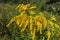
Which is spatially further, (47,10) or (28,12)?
(47,10)

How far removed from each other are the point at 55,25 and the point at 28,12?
21.0 inches

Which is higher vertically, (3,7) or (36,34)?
(3,7)

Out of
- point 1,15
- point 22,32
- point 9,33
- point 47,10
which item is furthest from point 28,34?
point 47,10

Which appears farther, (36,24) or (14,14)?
(14,14)

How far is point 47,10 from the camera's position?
4.58 metres

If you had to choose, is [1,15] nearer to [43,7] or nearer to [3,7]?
[3,7]

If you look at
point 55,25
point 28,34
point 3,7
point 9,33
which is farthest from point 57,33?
point 3,7

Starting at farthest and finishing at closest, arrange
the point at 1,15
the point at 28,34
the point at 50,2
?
the point at 50,2 → the point at 1,15 → the point at 28,34

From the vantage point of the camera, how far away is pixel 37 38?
3709mm

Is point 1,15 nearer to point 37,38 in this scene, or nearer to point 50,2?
point 37,38

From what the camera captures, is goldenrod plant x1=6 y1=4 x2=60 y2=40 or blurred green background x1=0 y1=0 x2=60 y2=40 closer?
goldenrod plant x1=6 y1=4 x2=60 y2=40

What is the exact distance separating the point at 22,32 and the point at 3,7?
0.78m

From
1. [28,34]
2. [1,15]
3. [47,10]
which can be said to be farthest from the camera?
[47,10]

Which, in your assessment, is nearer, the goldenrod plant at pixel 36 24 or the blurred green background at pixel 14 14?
the goldenrod plant at pixel 36 24
